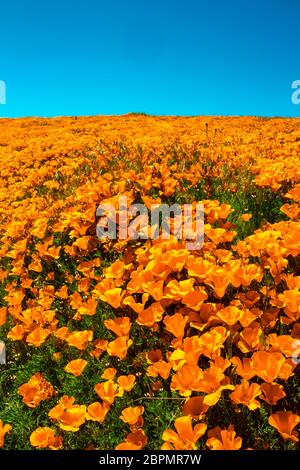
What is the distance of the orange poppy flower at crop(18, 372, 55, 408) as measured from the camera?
2.71 metres

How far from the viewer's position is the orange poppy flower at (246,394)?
2082 millimetres

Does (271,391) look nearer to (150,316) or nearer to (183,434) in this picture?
(183,434)

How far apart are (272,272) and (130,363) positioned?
4.00ft

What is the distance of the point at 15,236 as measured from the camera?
516 cm

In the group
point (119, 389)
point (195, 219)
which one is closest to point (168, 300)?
point (119, 389)

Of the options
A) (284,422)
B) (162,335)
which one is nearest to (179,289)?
(162,335)

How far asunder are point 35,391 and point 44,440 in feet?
1.71

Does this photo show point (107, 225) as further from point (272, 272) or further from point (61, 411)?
point (61, 411)

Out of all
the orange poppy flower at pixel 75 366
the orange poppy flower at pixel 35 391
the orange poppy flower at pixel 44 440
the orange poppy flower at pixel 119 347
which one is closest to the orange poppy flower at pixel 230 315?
the orange poppy flower at pixel 119 347

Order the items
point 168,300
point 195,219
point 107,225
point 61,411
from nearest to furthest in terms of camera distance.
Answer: point 61,411, point 168,300, point 195,219, point 107,225

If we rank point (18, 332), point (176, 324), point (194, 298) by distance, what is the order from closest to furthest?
1. point (176, 324)
2. point (194, 298)
3. point (18, 332)

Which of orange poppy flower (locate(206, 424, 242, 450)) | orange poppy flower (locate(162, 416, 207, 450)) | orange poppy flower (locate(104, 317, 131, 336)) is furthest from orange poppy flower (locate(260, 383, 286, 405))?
orange poppy flower (locate(104, 317, 131, 336))

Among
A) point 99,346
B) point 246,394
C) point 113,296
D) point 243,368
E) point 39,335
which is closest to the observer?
point 246,394

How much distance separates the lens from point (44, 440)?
2301 millimetres
